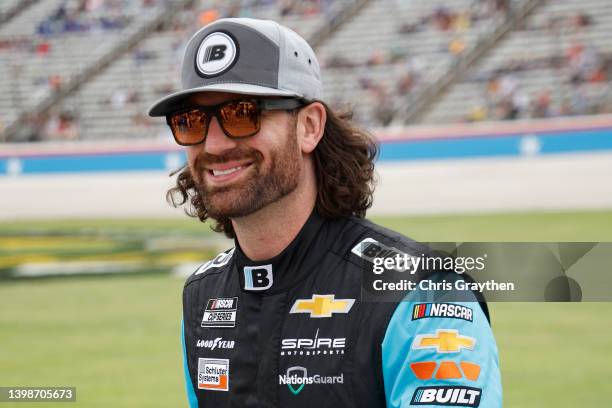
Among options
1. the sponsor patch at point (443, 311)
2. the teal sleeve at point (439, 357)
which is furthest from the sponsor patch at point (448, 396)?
the sponsor patch at point (443, 311)

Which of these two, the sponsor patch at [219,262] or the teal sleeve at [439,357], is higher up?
the sponsor patch at [219,262]

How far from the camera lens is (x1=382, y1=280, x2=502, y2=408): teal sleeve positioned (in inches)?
97.2

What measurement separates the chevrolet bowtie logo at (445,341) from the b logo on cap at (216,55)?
2.93 feet

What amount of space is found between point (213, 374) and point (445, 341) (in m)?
0.75

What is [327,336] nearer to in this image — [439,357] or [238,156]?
[439,357]

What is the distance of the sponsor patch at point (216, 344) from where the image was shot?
2893 millimetres

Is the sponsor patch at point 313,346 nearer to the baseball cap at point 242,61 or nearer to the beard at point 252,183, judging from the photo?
the beard at point 252,183

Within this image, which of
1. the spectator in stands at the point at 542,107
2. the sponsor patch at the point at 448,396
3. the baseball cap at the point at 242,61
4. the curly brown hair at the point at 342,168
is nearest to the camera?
the sponsor patch at the point at 448,396

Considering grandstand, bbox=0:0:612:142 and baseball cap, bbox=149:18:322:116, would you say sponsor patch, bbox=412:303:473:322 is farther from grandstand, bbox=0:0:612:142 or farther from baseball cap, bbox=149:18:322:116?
grandstand, bbox=0:0:612:142

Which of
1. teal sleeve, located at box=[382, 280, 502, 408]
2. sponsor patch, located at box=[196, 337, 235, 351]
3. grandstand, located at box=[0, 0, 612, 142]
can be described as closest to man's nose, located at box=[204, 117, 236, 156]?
sponsor patch, located at box=[196, 337, 235, 351]

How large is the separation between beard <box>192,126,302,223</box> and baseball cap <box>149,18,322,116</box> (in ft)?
0.55

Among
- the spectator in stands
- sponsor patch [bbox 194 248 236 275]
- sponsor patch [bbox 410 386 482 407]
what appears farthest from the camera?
the spectator in stands

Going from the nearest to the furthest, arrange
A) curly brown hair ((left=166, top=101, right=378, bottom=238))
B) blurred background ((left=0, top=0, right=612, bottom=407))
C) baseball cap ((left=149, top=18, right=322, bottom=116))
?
baseball cap ((left=149, top=18, right=322, bottom=116)) < curly brown hair ((left=166, top=101, right=378, bottom=238)) < blurred background ((left=0, top=0, right=612, bottom=407))

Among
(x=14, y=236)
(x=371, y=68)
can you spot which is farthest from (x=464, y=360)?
(x=371, y=68)
